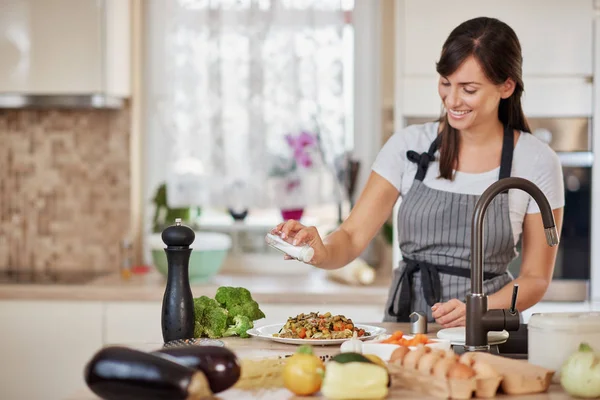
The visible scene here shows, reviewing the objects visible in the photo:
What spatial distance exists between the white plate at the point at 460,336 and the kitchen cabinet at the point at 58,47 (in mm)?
2293

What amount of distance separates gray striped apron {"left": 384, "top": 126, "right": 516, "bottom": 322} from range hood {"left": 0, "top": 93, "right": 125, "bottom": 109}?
176 centimetres

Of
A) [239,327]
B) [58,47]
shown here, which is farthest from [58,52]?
[239,327]

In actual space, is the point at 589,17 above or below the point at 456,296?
above

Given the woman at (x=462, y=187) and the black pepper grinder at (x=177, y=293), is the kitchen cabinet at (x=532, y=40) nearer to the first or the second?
the woman at (x=462, y=187)

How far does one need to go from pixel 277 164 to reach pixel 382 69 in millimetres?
645

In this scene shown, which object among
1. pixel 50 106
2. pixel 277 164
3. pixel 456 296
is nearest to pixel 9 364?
pixel 50 106

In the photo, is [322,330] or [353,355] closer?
[353,355]

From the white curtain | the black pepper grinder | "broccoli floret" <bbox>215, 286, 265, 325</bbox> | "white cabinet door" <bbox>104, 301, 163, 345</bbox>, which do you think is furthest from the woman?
the white curtain

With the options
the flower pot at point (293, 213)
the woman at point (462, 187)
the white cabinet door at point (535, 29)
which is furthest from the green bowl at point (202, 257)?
the woman at point (462, 187)

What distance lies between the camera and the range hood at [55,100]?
3787mm

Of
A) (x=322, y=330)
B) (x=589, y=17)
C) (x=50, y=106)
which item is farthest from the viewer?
(x=50, y=106)

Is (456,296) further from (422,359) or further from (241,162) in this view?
(241,162)

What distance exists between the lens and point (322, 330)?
1.93 metres

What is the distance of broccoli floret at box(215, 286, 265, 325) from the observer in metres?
2.05
